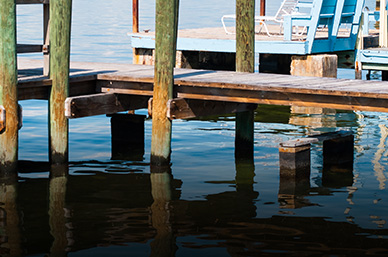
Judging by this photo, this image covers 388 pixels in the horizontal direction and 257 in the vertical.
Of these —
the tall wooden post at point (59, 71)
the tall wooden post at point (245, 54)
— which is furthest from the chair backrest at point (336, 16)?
the tall wooden post at point (59, 71)

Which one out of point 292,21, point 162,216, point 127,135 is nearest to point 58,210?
point 162,216

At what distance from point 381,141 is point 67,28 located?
6020 mm

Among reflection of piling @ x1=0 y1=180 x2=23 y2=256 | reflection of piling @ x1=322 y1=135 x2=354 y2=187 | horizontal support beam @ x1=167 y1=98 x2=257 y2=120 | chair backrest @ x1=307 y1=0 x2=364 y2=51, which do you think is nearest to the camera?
reflection of piling @ x1=0 y1=180 x2=23 y2=256

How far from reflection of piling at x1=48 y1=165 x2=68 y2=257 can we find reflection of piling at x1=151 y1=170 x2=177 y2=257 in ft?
3.07

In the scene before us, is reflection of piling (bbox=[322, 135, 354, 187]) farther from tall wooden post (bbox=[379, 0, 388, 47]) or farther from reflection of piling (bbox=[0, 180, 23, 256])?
tall wooden post (bbox=[379, 0, 388, 47])

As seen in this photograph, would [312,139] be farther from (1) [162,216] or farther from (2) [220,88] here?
(1) [162,216]

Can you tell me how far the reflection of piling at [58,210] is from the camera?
8.55 metres

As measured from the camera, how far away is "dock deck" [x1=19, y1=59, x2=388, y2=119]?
9.95 metres

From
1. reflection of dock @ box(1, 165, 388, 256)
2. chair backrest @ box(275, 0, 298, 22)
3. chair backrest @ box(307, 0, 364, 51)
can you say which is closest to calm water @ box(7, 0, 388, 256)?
reflection of dock @ box(1, 165, 388, 256)

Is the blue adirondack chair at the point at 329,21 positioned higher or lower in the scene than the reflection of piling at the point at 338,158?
higher

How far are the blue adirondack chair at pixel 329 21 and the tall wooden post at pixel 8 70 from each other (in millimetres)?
6109

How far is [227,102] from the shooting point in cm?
1178

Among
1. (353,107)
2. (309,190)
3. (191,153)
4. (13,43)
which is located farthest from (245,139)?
(13,43)

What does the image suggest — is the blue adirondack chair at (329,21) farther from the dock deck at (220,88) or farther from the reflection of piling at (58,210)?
the reflection of piling at (58,210)
